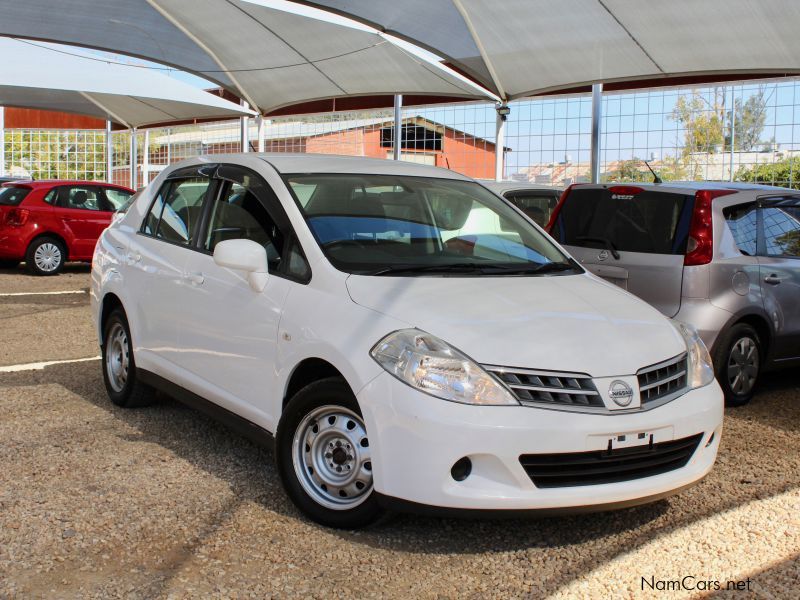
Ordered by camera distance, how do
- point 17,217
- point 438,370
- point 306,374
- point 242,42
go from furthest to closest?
point 242,42 < point 17,217 < point 306,374 < point 438,370

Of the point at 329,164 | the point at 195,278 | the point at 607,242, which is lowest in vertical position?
the point at 195,278

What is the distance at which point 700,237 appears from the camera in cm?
620

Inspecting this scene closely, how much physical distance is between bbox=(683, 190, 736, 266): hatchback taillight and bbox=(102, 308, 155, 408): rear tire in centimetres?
377

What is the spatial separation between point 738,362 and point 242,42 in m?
13.8

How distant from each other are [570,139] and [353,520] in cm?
1909

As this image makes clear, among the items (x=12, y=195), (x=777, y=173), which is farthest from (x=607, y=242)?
(x=777, y=173)

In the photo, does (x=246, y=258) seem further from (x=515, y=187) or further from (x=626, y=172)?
(x=626, y=172)

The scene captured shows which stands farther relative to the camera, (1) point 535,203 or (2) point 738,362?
(1) point 535,203

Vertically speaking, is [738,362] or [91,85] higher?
[91,85]

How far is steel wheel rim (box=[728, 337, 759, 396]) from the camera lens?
6430mm

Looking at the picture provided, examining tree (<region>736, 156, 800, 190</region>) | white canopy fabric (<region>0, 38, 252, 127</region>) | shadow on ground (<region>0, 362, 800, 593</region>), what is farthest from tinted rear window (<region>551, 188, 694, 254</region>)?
white canopy fabric (<region>0, 38, 252, 127</region>)

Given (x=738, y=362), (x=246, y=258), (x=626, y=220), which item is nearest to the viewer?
(x=246, y=258)

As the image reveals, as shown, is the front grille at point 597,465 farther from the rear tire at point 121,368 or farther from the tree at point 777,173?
the tree at point 777,173

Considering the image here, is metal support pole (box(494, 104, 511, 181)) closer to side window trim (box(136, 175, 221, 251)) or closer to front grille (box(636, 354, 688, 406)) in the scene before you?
side window trim (box(136, 175, 221, 251))
